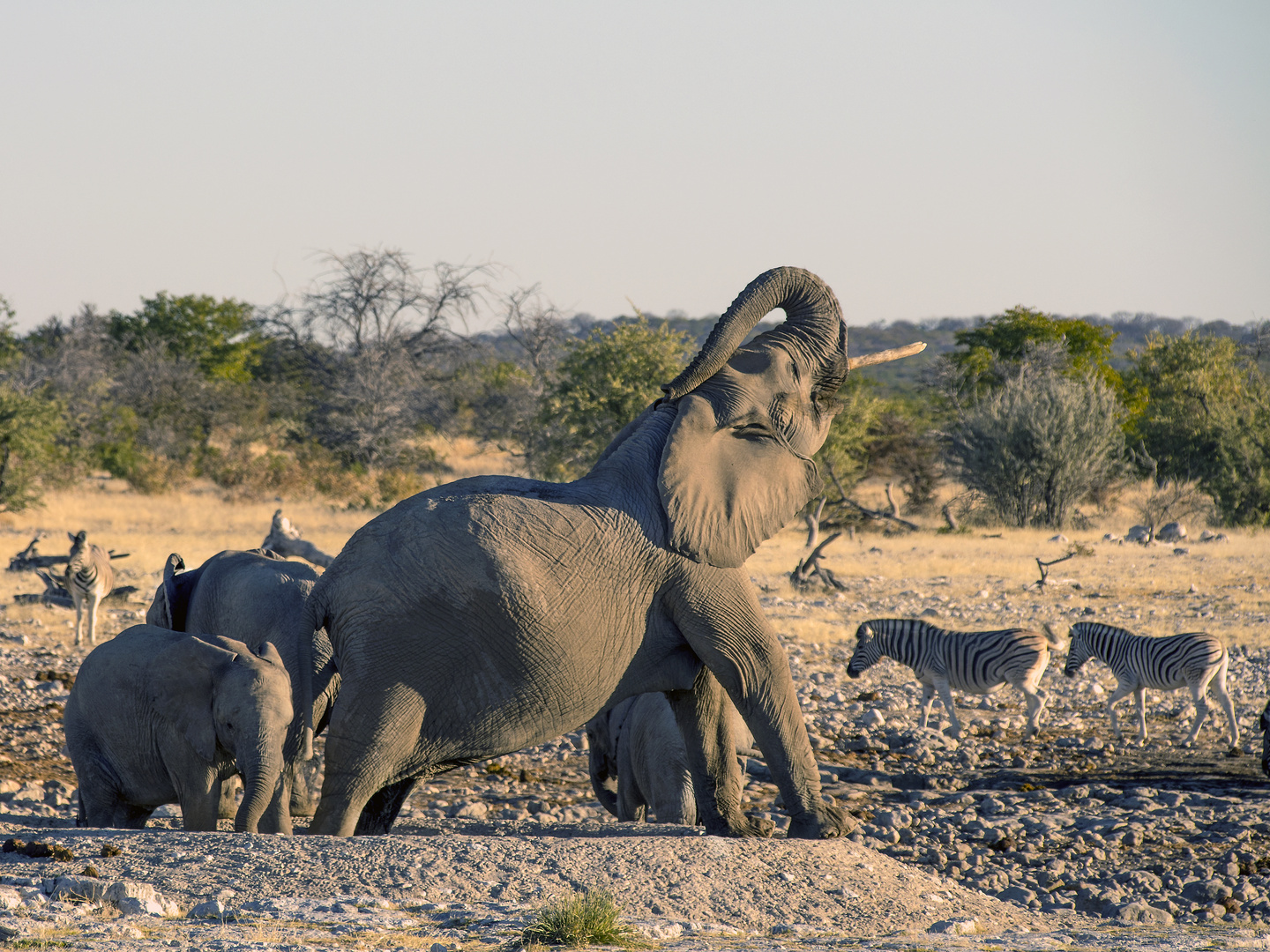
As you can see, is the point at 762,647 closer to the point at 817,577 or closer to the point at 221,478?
the point at 817,577

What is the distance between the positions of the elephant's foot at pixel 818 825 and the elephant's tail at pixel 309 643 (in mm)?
2395

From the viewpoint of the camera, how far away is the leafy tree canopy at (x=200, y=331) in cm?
5094

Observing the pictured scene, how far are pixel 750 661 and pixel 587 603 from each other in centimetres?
80

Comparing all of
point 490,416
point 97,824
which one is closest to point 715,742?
point 97,824

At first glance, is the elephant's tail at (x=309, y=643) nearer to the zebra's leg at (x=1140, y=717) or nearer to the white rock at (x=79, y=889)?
the white rock at (x=79, y=889)

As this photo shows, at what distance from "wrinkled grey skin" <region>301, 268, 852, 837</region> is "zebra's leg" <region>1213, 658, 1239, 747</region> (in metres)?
6.02

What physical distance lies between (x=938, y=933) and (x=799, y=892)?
57 cm

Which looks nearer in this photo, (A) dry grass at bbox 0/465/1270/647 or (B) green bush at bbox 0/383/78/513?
(A) dry grass at bbox 0/465/1270/647

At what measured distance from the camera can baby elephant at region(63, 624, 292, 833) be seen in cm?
618

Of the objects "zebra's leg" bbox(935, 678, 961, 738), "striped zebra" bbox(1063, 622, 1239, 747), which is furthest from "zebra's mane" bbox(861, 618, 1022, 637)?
"striped zebra" bbox(1063, 622, 1239, 747)

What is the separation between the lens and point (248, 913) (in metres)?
4.54

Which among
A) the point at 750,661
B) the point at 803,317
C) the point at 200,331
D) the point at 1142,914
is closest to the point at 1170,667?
the point at 1142,914

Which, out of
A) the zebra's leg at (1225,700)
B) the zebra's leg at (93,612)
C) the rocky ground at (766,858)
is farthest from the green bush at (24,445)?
the zebra's leg at (1225,700)

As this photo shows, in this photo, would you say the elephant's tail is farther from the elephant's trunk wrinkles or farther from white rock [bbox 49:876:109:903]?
white rock [bbox 49:876:109:903]
